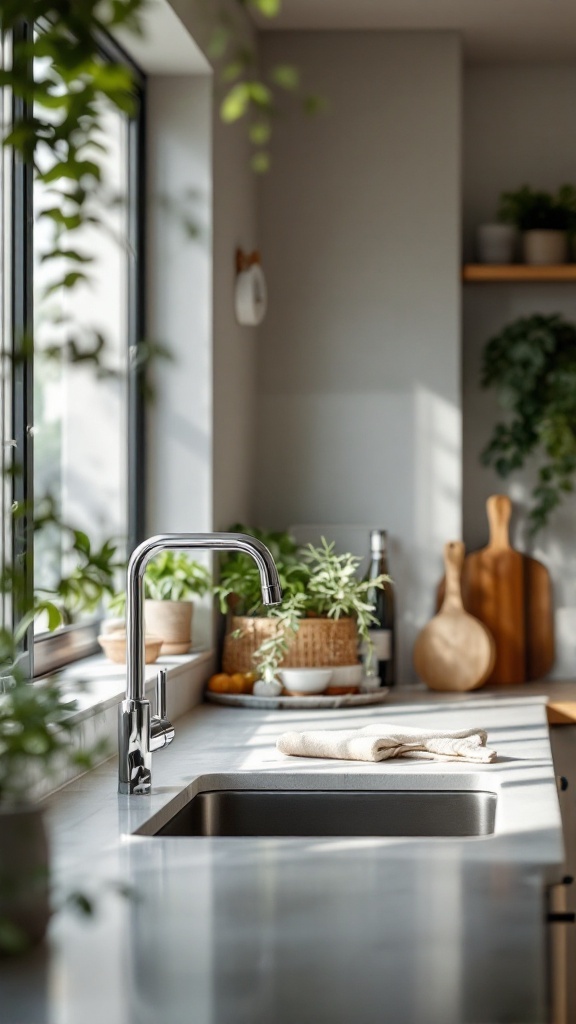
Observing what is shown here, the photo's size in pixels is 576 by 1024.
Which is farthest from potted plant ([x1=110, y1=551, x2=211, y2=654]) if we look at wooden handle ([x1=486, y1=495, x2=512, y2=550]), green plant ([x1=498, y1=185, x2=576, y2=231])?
green plant ([x1=498, y1=185, x2=576, y2=231])

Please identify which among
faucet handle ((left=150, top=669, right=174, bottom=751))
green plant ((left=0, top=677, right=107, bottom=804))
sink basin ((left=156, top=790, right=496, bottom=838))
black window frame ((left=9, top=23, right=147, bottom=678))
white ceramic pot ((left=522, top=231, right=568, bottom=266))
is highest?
white ceramic pot ((left=522, top=231, right=568, bottom=266))

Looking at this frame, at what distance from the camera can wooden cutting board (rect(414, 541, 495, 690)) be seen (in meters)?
3.03

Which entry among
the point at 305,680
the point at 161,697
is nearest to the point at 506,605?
the point at 305,680

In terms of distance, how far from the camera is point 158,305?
277cm

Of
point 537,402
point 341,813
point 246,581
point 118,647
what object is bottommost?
point 341,813

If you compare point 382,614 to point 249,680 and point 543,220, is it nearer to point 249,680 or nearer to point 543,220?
point 249,680

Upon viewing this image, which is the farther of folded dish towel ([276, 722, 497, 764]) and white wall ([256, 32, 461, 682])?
white wall ([256, 32, 461, 682])

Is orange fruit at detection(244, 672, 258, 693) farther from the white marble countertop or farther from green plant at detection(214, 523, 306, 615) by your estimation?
the white marble countertop

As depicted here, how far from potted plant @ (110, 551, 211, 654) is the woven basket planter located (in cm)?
13

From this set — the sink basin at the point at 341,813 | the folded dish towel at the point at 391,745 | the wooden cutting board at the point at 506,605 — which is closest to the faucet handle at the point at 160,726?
the sink basin at the point at 341,813

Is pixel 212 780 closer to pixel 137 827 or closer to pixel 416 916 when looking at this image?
pixel 137 827

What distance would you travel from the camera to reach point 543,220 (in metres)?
3.34

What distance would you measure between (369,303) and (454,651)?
0.98 m

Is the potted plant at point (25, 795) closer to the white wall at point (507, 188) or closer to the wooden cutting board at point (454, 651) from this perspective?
the wooden cutting board at point (454, 651)
